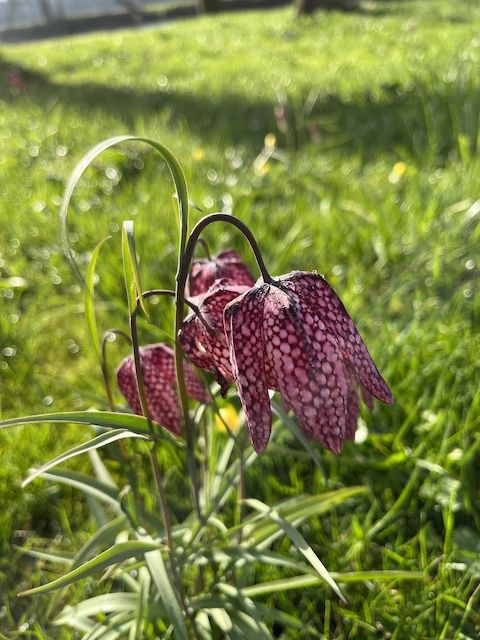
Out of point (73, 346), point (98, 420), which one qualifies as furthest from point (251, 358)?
point (73, 346)

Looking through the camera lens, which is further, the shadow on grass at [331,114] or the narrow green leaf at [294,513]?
the shadow on grass at [331,114]

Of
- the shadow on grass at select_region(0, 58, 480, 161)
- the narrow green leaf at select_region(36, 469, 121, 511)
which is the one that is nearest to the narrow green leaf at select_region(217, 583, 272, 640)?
the narrow green leaf at select_region(36, 469, 121, 511)

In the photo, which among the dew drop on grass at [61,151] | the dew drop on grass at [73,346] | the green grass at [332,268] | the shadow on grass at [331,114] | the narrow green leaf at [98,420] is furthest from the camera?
the dew drop on grass at [61,151]

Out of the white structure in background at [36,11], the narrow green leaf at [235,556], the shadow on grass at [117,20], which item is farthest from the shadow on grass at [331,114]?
the white structure in background at [36,11]

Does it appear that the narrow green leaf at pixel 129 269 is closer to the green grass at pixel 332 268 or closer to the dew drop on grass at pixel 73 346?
the green grass at pixel 332 268

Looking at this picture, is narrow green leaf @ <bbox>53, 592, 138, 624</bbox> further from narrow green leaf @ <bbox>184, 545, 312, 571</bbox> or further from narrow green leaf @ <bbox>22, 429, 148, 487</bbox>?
narrow green leaf @ <bbox>22, 429, 148, 487</bbox>

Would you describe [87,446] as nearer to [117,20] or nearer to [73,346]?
[73,346]
